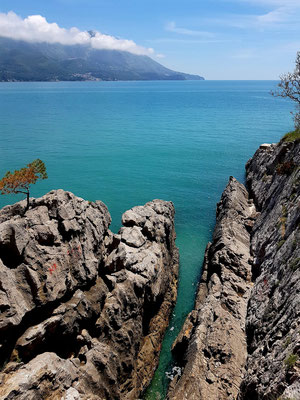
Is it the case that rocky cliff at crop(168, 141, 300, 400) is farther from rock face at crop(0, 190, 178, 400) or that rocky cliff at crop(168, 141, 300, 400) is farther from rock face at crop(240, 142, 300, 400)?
rock face at crop(0, 190, 178, 400)

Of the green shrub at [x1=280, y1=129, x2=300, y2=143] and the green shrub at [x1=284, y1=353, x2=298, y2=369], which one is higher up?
the green shrub at [x1=280, y1=129, x2=300, y2=143]

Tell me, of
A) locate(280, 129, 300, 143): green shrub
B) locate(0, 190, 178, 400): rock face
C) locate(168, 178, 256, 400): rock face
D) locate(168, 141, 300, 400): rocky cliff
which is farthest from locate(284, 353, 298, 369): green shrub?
locate(280, 129, 300, 143): green shrub

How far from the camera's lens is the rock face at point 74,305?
1881cm

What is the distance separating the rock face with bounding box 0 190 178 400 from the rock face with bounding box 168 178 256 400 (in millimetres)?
4266

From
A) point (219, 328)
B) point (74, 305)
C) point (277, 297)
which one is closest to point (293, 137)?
point (277, 297)

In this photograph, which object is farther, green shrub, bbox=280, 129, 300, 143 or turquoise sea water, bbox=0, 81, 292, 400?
turquoise sea water, bbox=0, 81, 292, 400

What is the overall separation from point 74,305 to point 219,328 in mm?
12400

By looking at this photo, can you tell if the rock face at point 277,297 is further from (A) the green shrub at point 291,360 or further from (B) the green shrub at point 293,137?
(B) the green shrub at point 293,137

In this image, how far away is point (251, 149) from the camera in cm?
9106

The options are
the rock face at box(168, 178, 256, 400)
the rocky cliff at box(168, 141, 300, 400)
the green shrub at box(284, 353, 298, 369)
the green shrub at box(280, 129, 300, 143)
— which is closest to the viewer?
the green shrub at box(284, 353, 298, 369)

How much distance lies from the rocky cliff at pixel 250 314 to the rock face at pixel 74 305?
4.30 metres

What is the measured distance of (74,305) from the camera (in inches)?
891

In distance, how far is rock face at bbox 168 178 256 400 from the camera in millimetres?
21266

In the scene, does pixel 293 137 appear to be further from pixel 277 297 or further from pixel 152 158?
pixel 152 158
